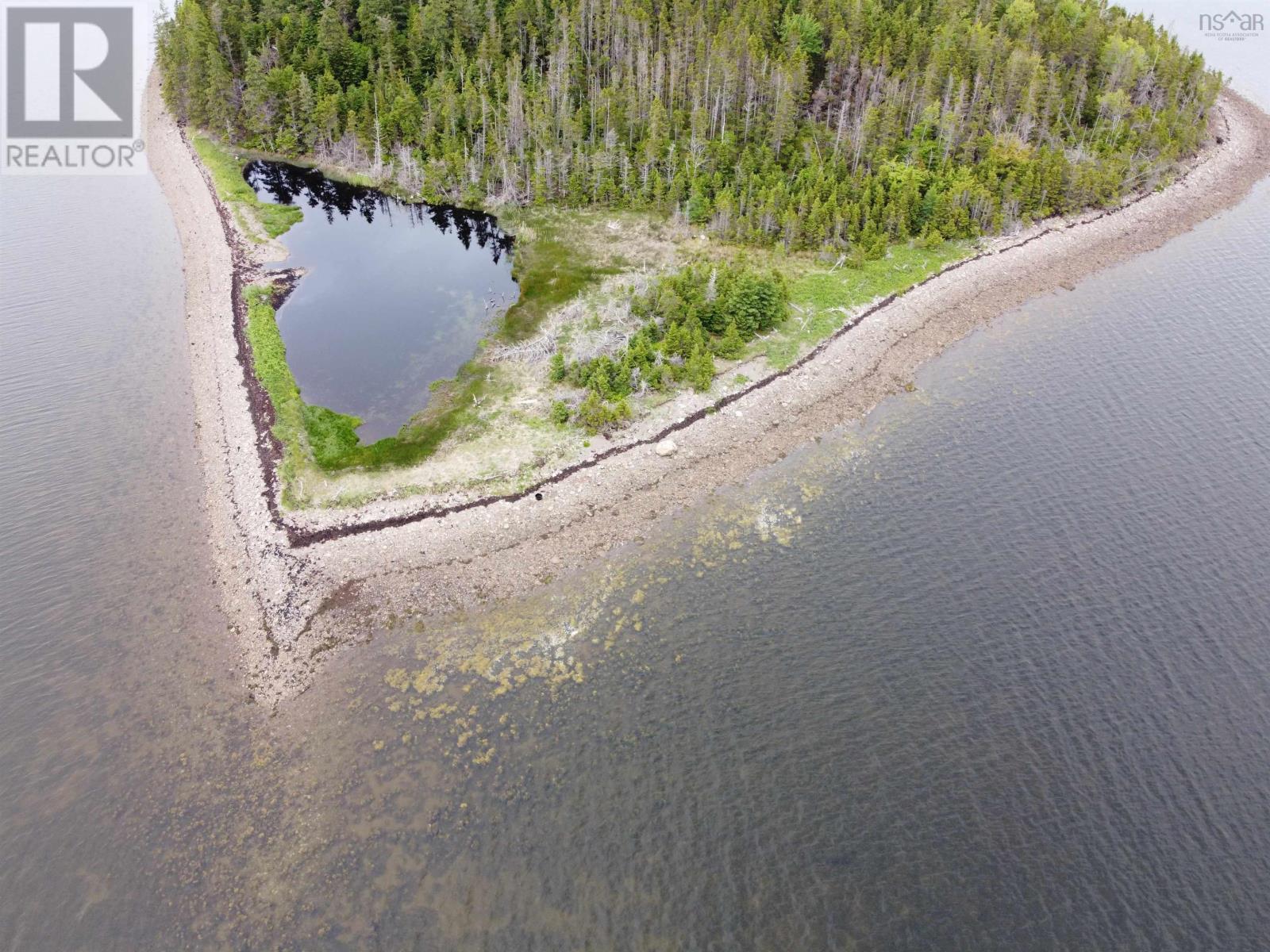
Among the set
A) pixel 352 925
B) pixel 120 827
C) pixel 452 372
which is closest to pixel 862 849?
pixel 352 925

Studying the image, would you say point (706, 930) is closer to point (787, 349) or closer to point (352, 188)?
point (787, 349)

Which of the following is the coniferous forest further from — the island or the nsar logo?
the nsar logo

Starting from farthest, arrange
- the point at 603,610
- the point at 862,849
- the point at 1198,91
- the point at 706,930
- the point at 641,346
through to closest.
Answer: the point at 1198,91 < the point at 641,346 < the point at 603,610 < the point at 862,849 < the point at 706,930

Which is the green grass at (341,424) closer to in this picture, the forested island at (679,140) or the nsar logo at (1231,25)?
the forested island at (679,140)

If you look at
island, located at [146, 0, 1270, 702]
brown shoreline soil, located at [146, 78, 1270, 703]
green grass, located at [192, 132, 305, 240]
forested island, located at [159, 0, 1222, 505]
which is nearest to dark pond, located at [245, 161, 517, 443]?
island, located at [146, 0, 1270, 702]

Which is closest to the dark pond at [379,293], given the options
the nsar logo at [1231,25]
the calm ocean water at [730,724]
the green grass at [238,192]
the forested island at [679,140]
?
the green grass at [238,192]

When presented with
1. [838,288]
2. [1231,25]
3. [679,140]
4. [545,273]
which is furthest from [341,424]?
[1231,25]
